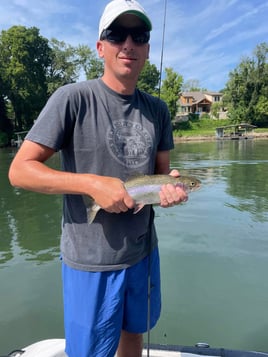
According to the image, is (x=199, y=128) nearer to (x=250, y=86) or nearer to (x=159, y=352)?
(x=250, y=86)

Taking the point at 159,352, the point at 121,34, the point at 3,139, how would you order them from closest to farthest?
the point at 121,34
the point at 159,352
the point at 3,139

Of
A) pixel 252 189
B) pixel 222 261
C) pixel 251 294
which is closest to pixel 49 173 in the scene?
pixel 251 294

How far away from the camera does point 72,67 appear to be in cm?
6081

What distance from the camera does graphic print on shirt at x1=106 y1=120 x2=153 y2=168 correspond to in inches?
81.7

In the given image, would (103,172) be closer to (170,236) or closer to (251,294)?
(251,294)

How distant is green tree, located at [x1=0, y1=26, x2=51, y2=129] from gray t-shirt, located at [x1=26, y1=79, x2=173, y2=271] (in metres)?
53.6

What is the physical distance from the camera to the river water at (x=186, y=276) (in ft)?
14.7

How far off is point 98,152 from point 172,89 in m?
65.7

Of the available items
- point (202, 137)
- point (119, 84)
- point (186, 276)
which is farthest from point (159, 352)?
point (202, 137)

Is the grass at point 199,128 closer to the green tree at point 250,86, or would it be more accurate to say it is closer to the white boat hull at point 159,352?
the green tree at point 250,86

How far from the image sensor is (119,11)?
2006 mm

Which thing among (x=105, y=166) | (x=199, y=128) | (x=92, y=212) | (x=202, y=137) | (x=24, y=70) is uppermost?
(x=24, y=70)

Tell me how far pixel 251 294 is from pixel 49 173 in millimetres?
4634

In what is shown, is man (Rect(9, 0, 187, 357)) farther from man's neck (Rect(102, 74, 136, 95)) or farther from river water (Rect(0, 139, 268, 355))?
river water (Rect(0, 139, 268, 355))
